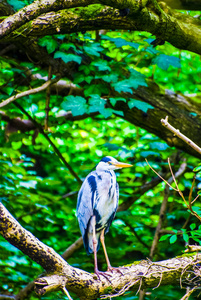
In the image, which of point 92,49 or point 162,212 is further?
point 162,212

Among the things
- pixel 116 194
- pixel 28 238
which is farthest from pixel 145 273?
pixel 28 238

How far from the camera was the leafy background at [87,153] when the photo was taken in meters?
2.76

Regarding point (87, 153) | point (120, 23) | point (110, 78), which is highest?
point (120, 23)

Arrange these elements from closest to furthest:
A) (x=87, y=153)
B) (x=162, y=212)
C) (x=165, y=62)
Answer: (x=165, y=62) < (x=162, y=212) < (x=87, y=153)

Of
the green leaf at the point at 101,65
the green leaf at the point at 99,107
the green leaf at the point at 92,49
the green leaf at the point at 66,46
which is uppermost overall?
the green leaf at the point at 66,46

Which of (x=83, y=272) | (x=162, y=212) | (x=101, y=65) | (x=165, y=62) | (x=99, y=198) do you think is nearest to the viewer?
(x=83, y=272)

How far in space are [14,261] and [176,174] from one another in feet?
6.27

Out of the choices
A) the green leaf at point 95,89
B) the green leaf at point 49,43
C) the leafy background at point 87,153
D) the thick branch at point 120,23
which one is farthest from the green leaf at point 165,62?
the green leaf at point 49,43

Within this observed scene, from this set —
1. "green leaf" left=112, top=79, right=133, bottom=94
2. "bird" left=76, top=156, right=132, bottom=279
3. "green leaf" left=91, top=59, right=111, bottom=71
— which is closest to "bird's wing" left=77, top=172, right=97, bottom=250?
"bird" left=76, top=156, right=132, bottom=279

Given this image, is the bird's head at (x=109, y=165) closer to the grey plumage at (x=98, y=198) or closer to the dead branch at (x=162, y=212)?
the grey plumage at (x=98, y=198)

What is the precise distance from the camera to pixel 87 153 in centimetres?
414

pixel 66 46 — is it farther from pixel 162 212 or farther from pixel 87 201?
pixel 162 212

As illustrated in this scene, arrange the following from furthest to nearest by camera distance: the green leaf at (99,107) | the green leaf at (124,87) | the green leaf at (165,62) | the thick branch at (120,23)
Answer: the green leaf at (165,62) → the green leaf at (124,87) → the green leaf at (99,107) → the thick branch at (120,23)

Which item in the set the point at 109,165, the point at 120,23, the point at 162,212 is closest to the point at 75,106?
the point at 109,165
